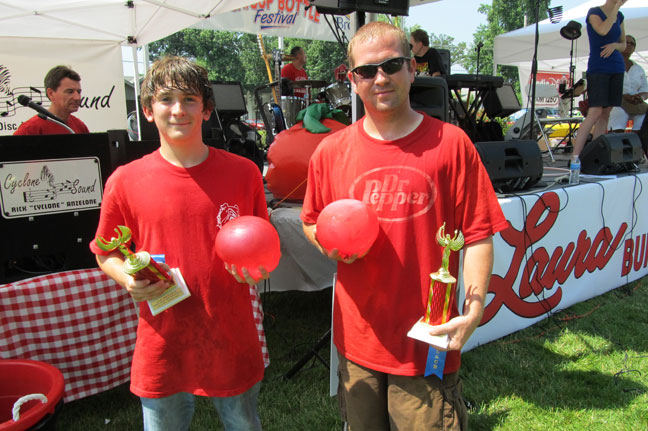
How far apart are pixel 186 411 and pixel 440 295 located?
1.04 meters

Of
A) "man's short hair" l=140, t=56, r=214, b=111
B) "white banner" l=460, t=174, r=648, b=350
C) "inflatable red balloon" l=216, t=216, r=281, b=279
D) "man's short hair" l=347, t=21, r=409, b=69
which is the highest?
"man's short hair" l=347, t=21, r=409, b=69

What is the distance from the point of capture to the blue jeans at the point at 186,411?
1.60 meters

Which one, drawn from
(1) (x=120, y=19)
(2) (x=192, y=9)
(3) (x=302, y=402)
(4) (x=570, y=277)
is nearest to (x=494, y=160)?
(4) (x=570, y=277)

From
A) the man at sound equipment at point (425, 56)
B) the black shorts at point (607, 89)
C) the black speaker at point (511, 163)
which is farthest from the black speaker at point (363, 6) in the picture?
the man at sound equipment at point (425, 56)

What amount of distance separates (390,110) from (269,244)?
58cm

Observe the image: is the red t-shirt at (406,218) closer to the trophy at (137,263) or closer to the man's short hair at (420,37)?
the trophy at (137,263)

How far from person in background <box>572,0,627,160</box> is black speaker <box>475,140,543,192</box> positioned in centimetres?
146

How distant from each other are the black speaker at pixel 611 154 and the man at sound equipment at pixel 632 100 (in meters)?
2.95

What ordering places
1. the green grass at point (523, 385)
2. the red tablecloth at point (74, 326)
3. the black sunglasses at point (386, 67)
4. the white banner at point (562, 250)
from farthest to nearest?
1. the white banner at point (562, 250)
2. the green grass at point (523, 385)
3. the red tablecloth at point (74, 326)
4. the black sunglasses at point (386, 67)

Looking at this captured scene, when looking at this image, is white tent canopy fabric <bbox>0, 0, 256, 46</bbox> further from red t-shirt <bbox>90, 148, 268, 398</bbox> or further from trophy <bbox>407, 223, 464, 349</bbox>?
trophy <bbox>407, 223, 464, 349</bbox>

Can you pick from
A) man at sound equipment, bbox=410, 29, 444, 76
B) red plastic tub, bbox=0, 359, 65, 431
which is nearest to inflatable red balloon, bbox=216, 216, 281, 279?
red plastic tub, bbox=0, 359, 65, 431

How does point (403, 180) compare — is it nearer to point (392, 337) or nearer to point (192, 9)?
point (392, 337)

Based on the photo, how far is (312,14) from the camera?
8078 mm

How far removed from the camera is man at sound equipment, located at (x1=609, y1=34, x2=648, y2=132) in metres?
7.25
